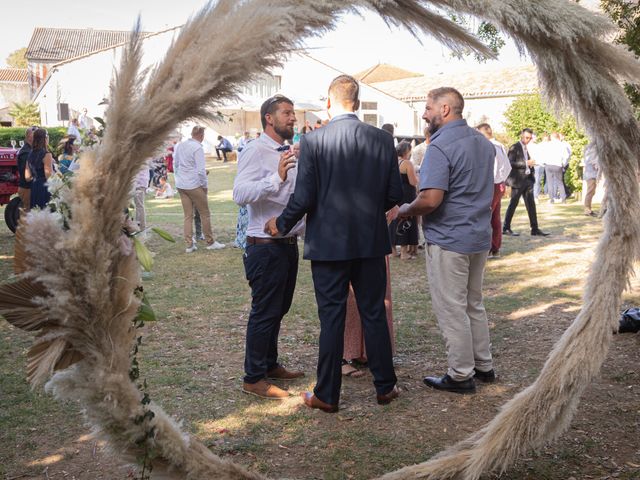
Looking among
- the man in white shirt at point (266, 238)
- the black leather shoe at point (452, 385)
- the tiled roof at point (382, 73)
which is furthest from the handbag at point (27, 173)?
the tiled roof at point (382, 73)

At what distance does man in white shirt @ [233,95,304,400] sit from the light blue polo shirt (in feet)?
3.65

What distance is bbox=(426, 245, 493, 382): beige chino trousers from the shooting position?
5109 mm

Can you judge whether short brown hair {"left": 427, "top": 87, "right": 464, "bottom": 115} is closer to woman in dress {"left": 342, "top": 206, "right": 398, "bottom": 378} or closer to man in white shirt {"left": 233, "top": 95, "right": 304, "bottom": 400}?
woman in dress {"left": 342, "top": 206, "right": 398, "bottom": 378}

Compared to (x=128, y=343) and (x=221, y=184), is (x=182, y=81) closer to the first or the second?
(x=128, y=343)

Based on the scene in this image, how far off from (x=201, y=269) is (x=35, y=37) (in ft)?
228

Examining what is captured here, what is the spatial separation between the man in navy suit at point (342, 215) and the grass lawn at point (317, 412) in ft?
1.79

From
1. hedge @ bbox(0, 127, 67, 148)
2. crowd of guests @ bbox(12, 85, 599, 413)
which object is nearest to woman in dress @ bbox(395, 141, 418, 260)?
crowd of guests @ bbox(12, 85, 599, 413)

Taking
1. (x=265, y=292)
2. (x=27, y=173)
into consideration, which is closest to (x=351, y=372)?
(x=265, y=292)

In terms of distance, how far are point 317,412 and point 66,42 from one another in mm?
74280

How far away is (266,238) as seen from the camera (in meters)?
4.98

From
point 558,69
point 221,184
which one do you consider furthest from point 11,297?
point 221,184

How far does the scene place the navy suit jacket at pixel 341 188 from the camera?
4547mm

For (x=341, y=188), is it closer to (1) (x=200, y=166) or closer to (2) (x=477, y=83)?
(1) (x=200, y=166)

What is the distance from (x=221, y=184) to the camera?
26859 millimetres
